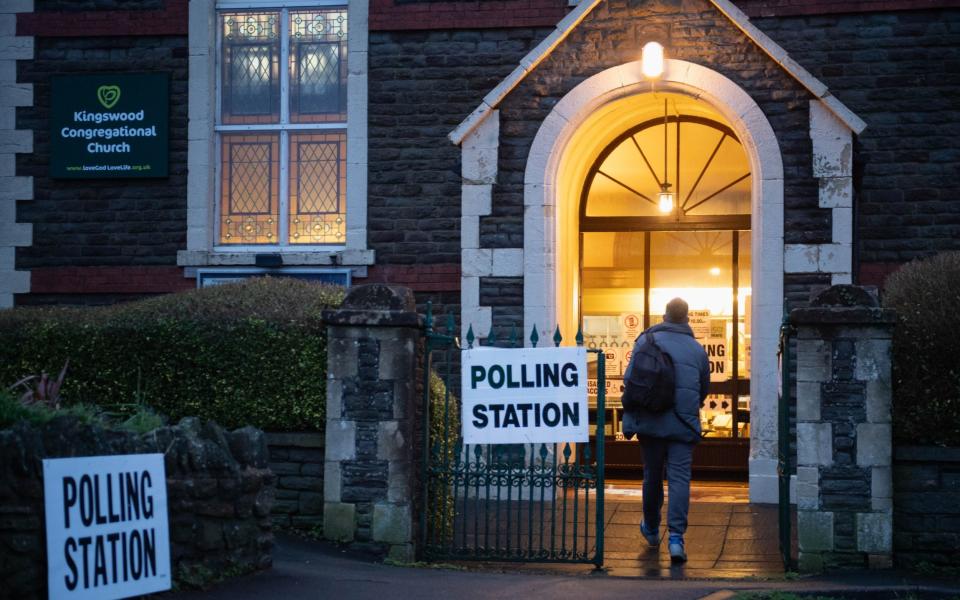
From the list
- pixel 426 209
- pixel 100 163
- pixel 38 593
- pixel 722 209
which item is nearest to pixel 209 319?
pixel 38 593

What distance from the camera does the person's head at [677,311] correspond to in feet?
32.7

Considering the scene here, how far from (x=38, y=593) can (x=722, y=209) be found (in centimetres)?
943

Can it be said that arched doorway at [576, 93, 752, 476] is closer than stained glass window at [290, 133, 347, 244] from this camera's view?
Yes

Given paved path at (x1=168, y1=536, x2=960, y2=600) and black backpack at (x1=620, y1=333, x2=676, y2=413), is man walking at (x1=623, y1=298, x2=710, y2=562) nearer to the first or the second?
black backpack at (x1=620, y1=333, x2=676, y2=413)

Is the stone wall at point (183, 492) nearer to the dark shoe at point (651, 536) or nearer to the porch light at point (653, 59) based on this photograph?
the dark shoe at point (651, 536)

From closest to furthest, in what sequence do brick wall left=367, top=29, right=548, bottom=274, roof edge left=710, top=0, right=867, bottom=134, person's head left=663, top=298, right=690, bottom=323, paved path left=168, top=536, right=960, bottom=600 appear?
paved path left=168, top=536, right=960, bottom=600
person's head left=663, top=298, right=690, bottom=323
roof edge left=710, top=0, right=867, bottom=134
brick wall left=367, top=29, right=548, bottom=274

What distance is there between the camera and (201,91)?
14.3 meters

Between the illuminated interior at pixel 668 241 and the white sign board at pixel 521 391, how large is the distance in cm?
458

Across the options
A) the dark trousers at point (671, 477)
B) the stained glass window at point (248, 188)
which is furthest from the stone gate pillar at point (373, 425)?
the stained glass window at point (248, 188)

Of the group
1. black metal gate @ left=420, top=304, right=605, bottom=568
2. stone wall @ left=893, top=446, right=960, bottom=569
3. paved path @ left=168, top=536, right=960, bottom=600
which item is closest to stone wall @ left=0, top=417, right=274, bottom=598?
paved path @ left=168, top=536, right=960, bottom=600

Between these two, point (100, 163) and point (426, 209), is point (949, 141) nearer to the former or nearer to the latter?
point (426, 209)

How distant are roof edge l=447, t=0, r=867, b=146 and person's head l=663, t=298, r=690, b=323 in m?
3.20

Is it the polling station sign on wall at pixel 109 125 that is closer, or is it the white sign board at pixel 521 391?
the white sign board at pixel 521 391

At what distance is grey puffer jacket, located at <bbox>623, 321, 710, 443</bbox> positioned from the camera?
9695mm
